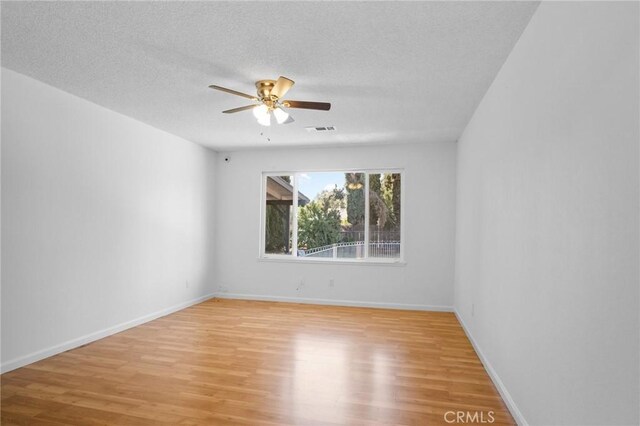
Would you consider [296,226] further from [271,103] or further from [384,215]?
[271,103]

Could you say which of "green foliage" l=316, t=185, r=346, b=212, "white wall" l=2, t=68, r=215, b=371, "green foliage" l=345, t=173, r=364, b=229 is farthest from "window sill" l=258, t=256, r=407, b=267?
"white wall" l=2, t=68, r=215, b=371

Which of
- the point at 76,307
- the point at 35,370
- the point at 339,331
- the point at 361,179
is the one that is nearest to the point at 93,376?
the point at 35,370

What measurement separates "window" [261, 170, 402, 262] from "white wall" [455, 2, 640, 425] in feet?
8.73

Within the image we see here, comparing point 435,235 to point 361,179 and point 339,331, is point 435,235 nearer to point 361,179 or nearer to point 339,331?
point 361,179

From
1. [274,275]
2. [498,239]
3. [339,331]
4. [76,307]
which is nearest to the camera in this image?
[498,239]

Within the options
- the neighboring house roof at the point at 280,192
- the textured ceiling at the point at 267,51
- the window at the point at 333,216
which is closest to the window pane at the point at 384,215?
the window at the point at 333,216

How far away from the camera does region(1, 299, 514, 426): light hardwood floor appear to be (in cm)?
234

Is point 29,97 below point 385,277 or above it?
above

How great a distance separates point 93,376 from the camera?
290 cm

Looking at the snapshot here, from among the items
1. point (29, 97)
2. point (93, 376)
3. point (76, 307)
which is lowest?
point (93, 376)

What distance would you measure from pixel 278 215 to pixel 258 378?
339 cm

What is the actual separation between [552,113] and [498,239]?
122 cm

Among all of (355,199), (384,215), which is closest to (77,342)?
(355,199)

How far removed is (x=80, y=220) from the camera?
3.60 metres
